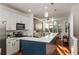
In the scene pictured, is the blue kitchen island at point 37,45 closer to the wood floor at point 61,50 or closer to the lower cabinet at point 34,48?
the lower cabinet at point 34,48

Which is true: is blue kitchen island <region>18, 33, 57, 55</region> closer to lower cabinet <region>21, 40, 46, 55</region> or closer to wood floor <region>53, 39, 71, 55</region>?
lower cabinet <region>21, 40, 46, 55</region>

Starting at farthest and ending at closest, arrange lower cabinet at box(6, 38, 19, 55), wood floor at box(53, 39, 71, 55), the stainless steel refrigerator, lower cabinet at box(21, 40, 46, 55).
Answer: lower cabinet at box(6, 38, 19, 55), the stainless steel refrigerator, lower cabinet at box(21, 40, 46, 55), wood floor at box(53, 39, 71, 55)

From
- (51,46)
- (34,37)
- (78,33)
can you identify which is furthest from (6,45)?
(78,33)

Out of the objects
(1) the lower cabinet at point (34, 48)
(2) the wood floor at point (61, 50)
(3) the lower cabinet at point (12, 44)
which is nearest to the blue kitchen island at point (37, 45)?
(1) the lower cabinet at point (34, 48)

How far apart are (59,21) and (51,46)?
753 mm

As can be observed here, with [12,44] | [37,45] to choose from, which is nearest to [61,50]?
[37,45]

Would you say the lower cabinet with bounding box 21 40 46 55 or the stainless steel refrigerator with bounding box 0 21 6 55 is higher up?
the stainless steel refrigerator with bounding box 0 21 6 55

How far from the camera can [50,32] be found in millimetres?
2523

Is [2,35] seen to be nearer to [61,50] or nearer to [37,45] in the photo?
[37,45]

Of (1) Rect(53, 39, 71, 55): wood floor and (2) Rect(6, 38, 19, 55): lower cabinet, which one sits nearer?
(1) Rect(53, 39, 71, 55): wood floor

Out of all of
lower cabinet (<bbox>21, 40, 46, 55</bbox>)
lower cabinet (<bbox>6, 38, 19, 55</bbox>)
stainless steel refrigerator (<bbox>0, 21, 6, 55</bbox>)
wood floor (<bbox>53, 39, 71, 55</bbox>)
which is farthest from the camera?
lower cabinet (<bbox>6, 38, 19, 55</bbox>)

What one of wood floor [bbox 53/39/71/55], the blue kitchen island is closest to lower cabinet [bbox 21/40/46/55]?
the blue kitchen island
